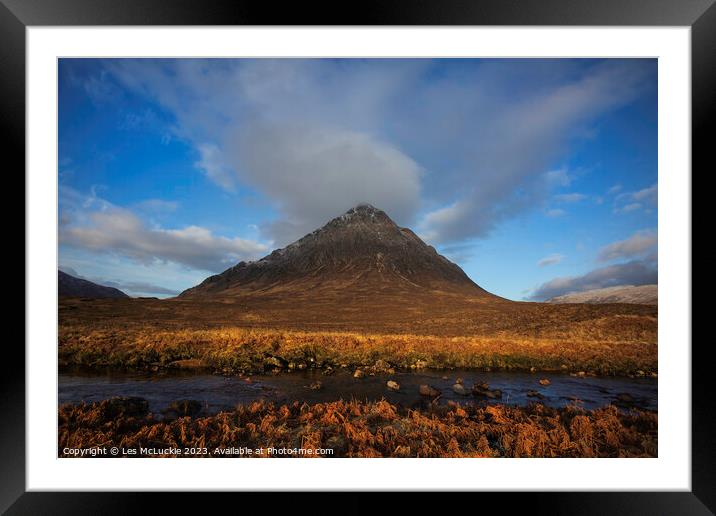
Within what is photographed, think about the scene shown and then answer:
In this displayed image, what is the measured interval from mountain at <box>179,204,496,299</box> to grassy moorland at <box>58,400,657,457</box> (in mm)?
52654

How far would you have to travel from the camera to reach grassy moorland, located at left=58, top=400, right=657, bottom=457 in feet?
16.4

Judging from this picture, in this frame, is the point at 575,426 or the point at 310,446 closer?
the point at 310,446

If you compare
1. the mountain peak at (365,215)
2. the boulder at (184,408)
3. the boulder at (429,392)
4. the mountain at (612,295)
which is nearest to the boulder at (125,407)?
the boulder at (184,408)

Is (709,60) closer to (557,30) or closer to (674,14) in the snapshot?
(674,14)

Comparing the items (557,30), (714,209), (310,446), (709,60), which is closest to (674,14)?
(709,60)

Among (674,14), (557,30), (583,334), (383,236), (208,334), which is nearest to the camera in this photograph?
(674,14)

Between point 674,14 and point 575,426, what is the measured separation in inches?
270

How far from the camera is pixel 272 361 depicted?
10.7 meters

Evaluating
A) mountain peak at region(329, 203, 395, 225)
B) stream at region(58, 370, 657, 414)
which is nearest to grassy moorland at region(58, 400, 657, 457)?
stream at region(58, 370, 657, 414)

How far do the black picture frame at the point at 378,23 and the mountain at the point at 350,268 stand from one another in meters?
54.5

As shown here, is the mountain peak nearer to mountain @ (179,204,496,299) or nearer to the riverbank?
mountain @ (179,204,496,299)

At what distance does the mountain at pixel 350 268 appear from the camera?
7238 cm

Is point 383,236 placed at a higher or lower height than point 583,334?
higher

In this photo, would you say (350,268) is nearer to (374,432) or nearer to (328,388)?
(328,388)
